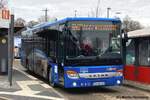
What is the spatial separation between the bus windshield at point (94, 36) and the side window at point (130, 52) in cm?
469

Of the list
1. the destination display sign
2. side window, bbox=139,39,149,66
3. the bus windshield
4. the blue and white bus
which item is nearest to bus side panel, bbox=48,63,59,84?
the blue and white bus

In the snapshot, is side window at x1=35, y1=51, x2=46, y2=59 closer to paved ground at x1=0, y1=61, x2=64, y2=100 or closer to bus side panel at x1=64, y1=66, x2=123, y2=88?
paved ground at x1=0, y1=61, x2=64, y2=100

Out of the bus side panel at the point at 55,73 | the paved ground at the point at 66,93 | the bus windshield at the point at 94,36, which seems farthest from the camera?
the bus side panel at the point at 55,73

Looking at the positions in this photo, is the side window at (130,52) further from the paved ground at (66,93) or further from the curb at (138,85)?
the paved ground at (66,93)

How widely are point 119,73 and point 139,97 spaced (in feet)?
5.01

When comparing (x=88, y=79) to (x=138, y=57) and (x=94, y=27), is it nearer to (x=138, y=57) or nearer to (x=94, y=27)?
(x=94, y=27)

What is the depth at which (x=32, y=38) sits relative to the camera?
2348 cm

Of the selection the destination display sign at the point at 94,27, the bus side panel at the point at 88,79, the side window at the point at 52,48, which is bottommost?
the bus side panel at the point at 88,79

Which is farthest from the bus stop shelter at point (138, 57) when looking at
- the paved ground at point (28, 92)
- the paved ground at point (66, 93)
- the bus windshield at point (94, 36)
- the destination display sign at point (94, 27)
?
the paved ground at point (28, 92)

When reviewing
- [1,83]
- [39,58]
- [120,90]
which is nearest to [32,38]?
[39,58]

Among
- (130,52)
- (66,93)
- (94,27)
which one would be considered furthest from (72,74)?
(130,52)

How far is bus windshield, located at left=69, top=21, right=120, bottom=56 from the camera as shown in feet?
51.9

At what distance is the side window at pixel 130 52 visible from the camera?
20828 millimetres

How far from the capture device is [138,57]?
20297 mm
